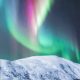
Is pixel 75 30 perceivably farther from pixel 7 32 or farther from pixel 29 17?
pixel 7 32

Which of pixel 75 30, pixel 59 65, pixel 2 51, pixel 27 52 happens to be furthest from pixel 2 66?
pixel 75 30

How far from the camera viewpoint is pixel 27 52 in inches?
64.7

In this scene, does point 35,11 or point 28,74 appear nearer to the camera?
point 28,74

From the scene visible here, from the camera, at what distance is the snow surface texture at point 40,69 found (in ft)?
4.93

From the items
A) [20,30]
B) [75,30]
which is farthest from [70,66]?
[20,30]

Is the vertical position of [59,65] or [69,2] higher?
[69,2]

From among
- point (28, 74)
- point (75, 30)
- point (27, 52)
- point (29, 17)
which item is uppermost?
point (29, 17)

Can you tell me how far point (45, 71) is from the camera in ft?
5.18

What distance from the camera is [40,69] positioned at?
1.58m

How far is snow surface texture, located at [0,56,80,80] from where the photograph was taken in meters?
1.50

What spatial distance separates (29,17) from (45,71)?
42cm

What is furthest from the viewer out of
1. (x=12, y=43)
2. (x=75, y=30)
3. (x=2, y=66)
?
(x=75, y=30)

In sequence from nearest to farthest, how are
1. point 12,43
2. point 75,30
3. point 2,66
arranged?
point 2,66 < point 12,43 < point 75,30

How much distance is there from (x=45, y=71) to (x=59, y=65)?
13 centimetres
